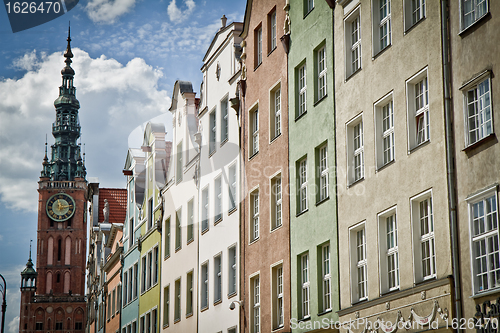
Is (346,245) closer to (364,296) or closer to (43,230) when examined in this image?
(364,296)

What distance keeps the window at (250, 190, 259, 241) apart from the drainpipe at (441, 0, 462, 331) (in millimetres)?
13051

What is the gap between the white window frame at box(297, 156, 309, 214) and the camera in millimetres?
26141

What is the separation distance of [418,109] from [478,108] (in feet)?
8.90

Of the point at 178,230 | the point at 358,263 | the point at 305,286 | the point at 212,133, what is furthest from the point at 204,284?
the point at 358,263

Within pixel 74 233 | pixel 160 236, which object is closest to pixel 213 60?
pixel 160 236

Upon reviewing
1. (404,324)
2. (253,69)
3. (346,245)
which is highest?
(253,69)

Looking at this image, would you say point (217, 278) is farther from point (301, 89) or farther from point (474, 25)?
point (474, 25)

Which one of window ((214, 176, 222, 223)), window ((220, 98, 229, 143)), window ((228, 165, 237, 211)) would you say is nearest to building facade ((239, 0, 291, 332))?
window ((228, 165, 237, 211))

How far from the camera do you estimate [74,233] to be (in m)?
167

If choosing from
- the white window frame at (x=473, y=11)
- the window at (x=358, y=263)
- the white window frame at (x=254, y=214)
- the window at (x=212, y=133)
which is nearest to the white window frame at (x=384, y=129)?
the window at (x=358, y=263)

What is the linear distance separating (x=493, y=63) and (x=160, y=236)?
29342 mm

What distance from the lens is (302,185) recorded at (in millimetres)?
26250

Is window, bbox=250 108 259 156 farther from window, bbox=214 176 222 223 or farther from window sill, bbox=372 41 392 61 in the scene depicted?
window sill, bbox=372 41 392 61

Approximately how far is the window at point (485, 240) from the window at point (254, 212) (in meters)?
14.0
